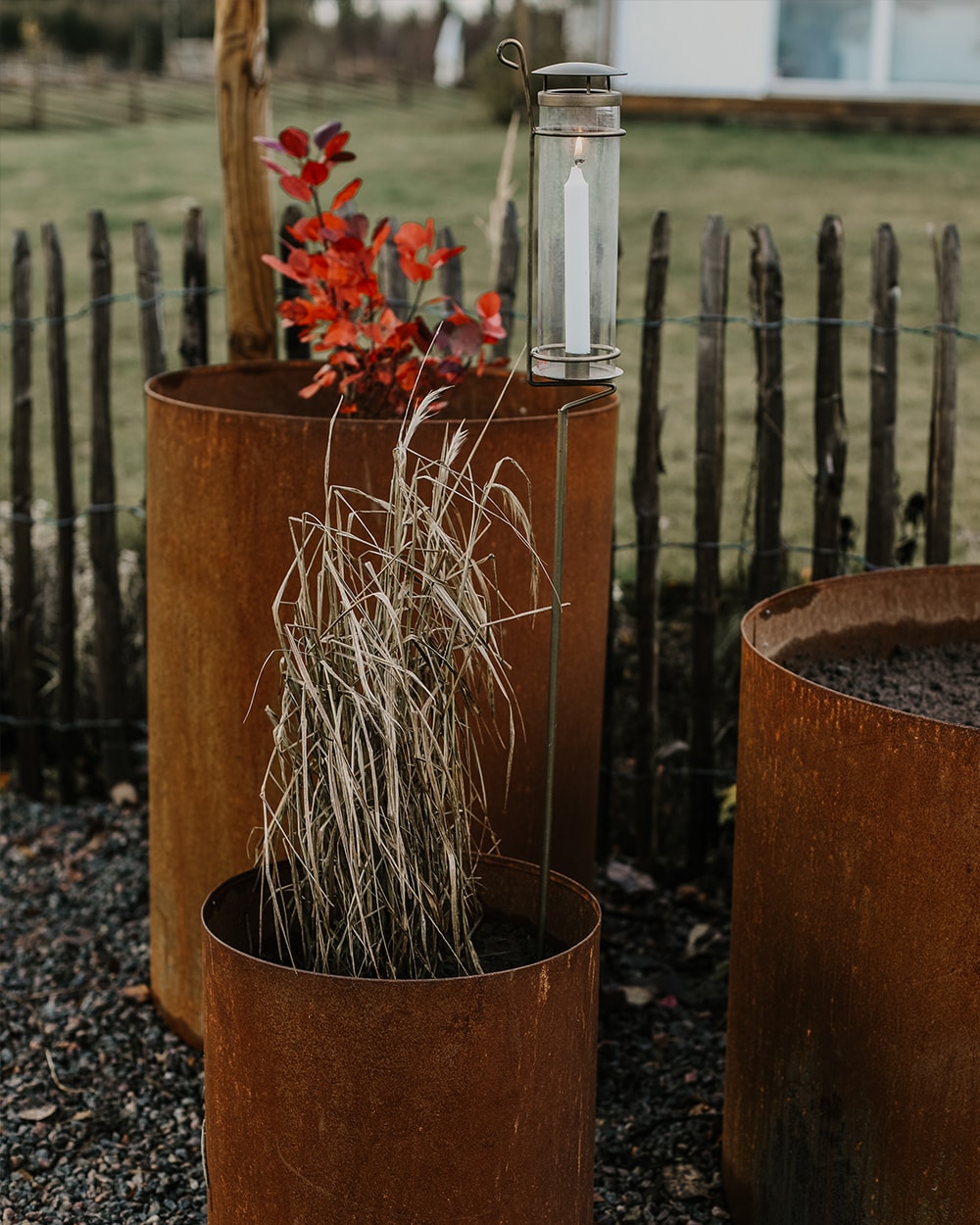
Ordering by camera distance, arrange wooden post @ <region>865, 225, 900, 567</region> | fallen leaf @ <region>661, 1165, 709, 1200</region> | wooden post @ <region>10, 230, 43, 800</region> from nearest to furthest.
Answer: fallen leaf @ <region>661, 1165, 709, 1200</region>, wooden post @ <region>865, 225, 900, 567</region>, wooden post @ <region>10, 230, 43, 800</region>

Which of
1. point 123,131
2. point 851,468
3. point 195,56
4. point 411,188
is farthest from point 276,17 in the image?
point 851,468

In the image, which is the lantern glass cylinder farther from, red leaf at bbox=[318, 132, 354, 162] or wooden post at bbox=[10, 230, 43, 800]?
wooden post at bbox=[10, 230, 43, 800]

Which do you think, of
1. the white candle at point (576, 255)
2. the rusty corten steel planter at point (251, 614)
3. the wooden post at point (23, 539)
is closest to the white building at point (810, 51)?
the wooden post at point (23, 539)

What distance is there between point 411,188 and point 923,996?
1009 cm

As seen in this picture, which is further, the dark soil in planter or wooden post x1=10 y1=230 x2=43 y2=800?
wooden post x1=10 y1=230 x2=43 y2=800

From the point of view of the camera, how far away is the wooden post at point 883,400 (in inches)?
120

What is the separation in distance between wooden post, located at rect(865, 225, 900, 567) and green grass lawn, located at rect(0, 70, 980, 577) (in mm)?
367

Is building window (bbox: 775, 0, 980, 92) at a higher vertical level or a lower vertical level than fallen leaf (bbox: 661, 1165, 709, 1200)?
higher

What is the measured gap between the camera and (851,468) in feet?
18.8

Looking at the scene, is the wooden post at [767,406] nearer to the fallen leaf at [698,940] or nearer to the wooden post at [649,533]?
the wooden post at [649,533]

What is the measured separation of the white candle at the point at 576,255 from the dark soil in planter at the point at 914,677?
2.18 feet

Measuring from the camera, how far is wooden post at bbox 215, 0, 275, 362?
290 cm

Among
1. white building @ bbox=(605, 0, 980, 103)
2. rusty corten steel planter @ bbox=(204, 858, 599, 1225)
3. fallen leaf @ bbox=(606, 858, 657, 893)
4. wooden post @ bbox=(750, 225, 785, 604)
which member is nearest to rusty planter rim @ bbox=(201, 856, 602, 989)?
rusty corten steel planter @ bbox=(204, 858, 599, 1225)

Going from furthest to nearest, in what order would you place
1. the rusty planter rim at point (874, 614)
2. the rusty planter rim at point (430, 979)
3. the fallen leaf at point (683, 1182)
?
the fallen leaf at point (683, 1182)
the rusty planter rim at point (874, 614)
the rusty planter rim at point (430, 979)
